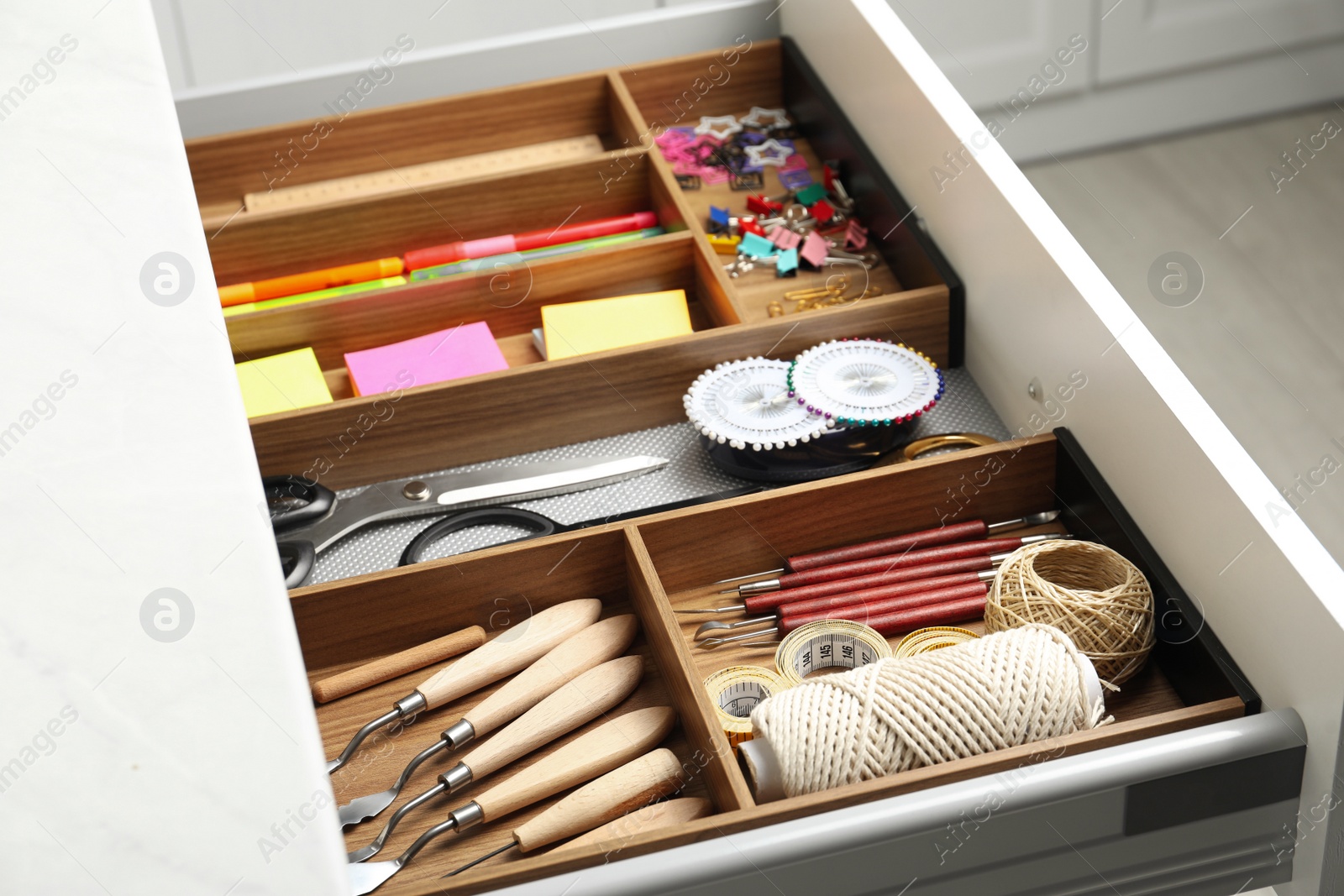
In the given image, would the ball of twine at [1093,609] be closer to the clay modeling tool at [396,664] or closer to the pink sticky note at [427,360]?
the clay modeling tool at [396,664]

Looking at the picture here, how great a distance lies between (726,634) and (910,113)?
0.76 m

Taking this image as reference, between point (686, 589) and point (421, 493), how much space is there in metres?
0.34

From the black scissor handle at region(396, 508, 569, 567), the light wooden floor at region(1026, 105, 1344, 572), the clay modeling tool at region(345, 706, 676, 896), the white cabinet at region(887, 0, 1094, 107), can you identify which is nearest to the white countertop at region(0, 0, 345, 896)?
the clay modeling tool at region(345, 706, 676, 896)

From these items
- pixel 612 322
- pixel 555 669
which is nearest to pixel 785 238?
pixel 612 322

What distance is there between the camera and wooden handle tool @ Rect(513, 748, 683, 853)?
40.1 inches

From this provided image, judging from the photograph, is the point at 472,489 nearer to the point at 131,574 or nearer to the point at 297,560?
the point at 297,560

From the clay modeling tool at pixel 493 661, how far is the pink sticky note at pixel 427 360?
0.43 m

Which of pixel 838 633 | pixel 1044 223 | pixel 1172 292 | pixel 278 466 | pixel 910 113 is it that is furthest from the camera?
pixel 1172 292

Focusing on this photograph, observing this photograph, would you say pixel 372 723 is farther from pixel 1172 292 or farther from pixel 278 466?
pixel 1172 292

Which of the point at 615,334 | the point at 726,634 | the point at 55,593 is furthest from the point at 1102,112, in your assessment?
the point at 55,593

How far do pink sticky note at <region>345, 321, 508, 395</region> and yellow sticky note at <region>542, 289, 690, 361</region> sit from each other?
0.27ft

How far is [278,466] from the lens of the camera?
1.44 m

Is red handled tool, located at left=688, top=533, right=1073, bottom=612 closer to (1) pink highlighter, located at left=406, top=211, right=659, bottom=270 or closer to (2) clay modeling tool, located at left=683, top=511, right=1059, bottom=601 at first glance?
(2) clay modeling tool, located at left=683, top=511, right=1059, bottom=601

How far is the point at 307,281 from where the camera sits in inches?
69.4
